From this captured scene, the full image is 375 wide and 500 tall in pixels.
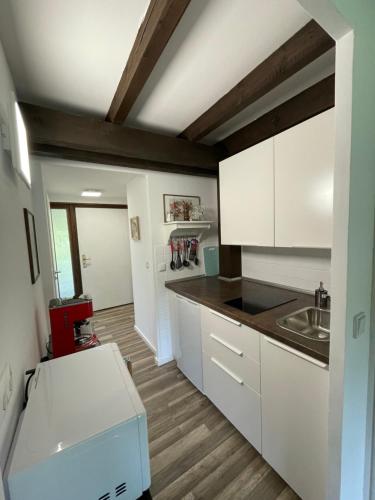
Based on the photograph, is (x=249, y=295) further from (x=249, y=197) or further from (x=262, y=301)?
(x=249, y=197)

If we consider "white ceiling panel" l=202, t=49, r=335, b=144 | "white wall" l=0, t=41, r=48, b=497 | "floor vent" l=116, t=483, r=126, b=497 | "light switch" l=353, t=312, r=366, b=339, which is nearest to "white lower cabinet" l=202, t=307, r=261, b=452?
"light switch" l=353, t=312, r=366, b=339

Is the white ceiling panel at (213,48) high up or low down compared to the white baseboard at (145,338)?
up

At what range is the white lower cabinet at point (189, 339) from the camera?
1.81 m

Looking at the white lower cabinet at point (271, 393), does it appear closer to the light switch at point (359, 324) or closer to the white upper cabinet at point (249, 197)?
the light switch at point (359, 324)

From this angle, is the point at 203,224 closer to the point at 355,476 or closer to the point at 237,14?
the point at 237,14

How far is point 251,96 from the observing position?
1356mm

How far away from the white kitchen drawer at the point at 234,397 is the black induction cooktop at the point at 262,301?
43 cm

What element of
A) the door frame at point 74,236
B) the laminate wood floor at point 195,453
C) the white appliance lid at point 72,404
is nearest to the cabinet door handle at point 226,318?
the white appliance lid at point 72,404

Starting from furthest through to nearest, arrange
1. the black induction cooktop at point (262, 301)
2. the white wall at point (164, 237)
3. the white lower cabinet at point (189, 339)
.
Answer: the white wall at point (164, 237), the white lower cabinet at point (189, 339), the black induction cooktop at point (262, 301)

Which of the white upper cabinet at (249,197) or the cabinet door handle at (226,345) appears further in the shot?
the white upper cabinet at (249,197)

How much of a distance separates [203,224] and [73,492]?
1969mm

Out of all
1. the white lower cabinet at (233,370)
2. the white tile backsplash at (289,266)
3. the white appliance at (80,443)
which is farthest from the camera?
the white tile backsplash at (289,266)

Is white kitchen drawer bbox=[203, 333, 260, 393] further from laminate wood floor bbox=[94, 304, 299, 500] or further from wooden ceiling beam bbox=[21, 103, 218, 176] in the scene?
wooden ceiling beam bbox=[21, 103, 218, 176]

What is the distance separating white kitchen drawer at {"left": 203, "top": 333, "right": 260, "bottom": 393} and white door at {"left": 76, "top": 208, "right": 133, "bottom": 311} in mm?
2838
